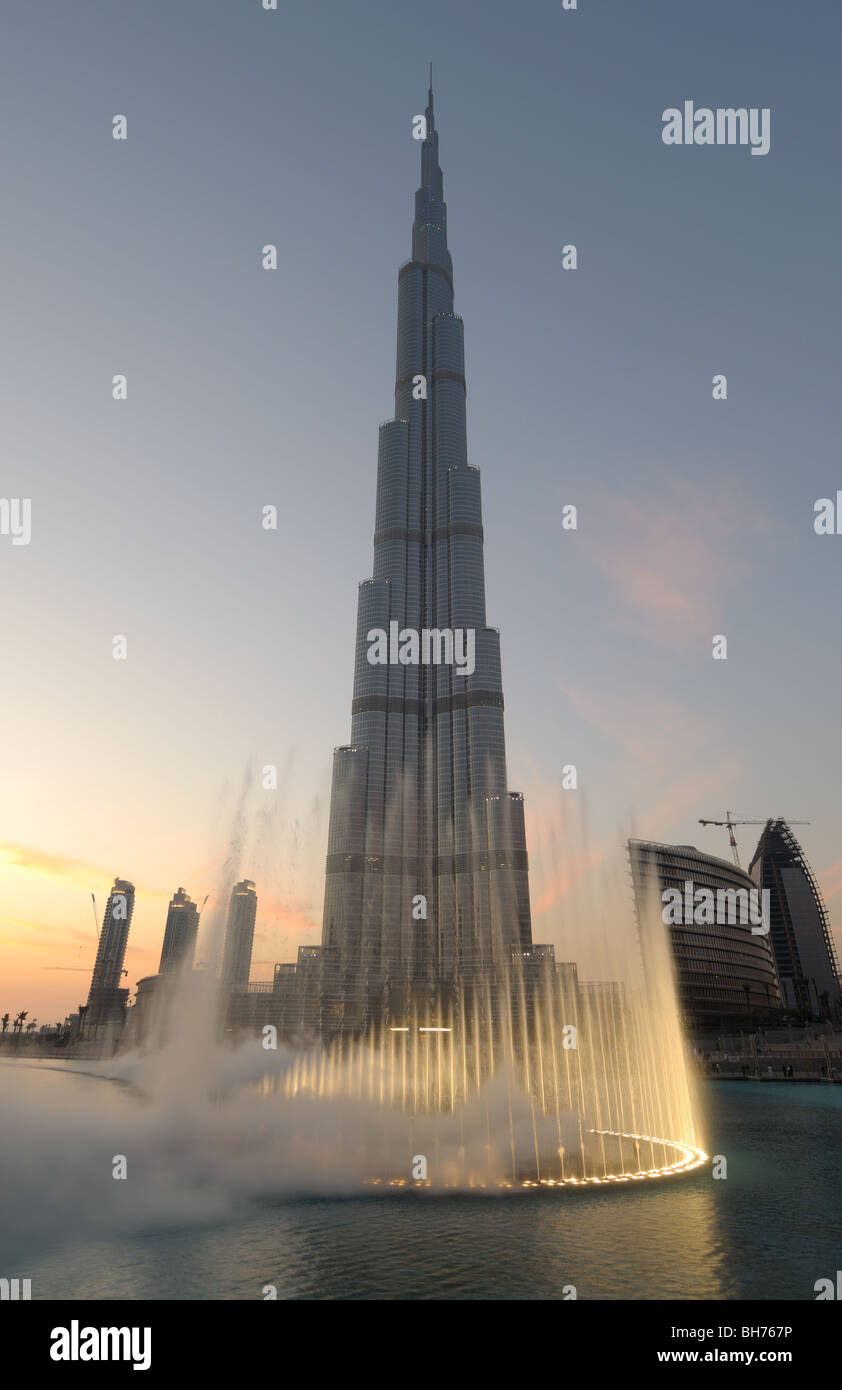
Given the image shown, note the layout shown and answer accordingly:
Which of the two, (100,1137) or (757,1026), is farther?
(757,1026)

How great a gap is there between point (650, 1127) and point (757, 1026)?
157 m

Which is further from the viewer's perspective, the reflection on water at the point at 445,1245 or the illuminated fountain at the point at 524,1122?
the illuminated fountain at the point at 524,1122

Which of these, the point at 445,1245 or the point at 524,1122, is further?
the point at 524,1122

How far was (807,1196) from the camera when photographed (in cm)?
3419

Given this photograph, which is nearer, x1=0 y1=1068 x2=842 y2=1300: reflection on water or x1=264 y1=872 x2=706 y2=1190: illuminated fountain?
x1=0 y1=1068 x2=842 y2=1300: reflection on water

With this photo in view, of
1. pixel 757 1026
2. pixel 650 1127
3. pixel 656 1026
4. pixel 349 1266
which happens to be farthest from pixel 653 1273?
pixel 757 1026

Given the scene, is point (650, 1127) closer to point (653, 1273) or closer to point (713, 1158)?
point (713, 1158)

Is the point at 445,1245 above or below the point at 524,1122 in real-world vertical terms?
below

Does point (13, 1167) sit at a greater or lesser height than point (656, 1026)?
lesser
